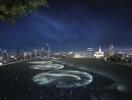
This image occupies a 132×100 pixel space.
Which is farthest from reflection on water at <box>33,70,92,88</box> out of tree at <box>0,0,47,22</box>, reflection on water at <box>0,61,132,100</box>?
tree at <box>0,0,47,22</box>

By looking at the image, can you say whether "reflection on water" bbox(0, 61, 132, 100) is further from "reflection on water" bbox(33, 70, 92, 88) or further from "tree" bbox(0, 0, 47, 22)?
"tree" bbox(0, 0, 47, 22)

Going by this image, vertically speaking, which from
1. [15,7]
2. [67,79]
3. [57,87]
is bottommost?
[57,87]

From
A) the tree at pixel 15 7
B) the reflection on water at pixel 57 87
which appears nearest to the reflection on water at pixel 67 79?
the reflection on water at pixel 57 87

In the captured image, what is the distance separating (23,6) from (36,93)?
7849 centimetres

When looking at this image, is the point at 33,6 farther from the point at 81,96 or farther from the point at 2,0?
the point at 81,96

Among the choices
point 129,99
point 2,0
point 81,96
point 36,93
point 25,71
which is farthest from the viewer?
point 25,71

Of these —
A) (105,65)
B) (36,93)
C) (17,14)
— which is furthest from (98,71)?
(17,14)

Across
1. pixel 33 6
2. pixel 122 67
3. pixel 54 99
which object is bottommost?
pixel 54 99

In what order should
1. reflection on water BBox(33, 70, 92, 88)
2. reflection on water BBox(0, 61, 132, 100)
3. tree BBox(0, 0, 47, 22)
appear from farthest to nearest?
reflection on water BBox(33, 70, 92, 88)
reflection on water BBox(0, 61, 132, 100)
tree BBox(0, 0, 47, 22)

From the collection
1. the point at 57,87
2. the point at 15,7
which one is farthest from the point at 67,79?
the point at 15,7

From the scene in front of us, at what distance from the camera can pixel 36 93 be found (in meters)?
85.1

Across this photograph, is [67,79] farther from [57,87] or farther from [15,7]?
[15,7]

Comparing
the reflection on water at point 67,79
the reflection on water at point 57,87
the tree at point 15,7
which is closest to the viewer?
the tree at point 15,7

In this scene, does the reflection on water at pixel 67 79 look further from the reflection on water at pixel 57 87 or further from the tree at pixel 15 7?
the tree at pixel 15 7
